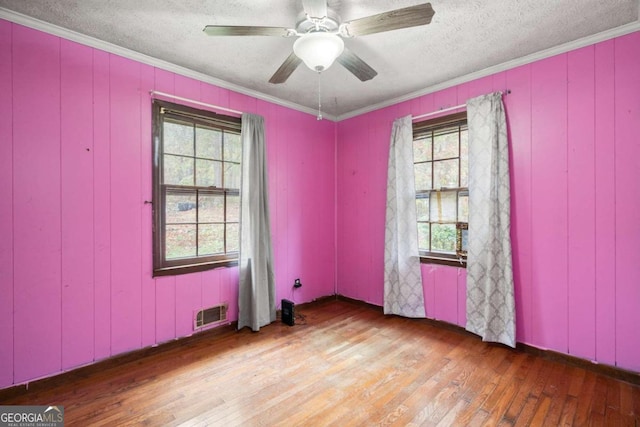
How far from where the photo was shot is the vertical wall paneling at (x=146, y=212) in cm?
259

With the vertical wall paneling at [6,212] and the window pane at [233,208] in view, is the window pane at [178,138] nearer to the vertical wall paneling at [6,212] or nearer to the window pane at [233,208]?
the window pane at [233,208]

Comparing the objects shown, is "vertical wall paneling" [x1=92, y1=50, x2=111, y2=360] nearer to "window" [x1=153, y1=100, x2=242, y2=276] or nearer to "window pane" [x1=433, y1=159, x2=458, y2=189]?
"window" [x1=153, y1=100, x2=242, y2=276]

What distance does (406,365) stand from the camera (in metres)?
2.44

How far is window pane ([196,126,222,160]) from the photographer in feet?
9.71

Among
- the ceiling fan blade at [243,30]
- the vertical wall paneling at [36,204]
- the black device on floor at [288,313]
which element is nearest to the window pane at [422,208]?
the black device on floor at [288,313]

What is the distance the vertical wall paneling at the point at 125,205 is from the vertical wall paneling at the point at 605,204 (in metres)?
3.75

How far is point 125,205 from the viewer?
2.50 m

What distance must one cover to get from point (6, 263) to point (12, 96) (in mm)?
1148

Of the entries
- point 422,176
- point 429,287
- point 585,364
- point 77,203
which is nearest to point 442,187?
point 422,176

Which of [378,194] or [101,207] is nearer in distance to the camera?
[101,207]

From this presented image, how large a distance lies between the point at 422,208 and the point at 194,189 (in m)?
2.47

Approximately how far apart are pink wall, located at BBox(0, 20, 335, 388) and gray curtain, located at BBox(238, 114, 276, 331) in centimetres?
37

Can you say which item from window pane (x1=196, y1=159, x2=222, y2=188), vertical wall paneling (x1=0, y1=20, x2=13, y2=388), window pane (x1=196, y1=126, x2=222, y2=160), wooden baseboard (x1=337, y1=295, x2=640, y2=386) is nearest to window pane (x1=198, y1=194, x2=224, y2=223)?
window pane (x1=196, y1=159, x2=222, y2=188)

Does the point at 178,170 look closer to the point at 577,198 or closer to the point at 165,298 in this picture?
the point at 165,298
